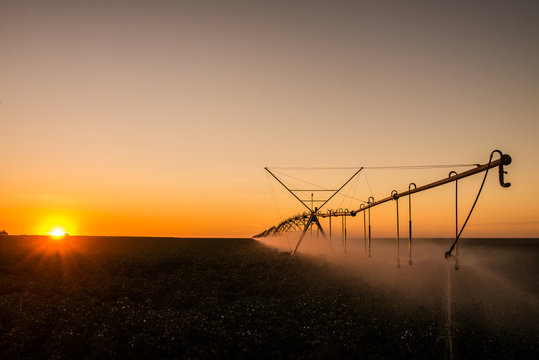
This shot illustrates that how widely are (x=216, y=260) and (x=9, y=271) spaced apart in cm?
2181

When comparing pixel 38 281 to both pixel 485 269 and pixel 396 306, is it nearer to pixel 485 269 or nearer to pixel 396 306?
pixel 396 306

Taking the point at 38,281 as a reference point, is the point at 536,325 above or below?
below

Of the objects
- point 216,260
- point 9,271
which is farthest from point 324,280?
point 9,271

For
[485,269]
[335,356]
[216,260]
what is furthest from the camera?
[485,269]

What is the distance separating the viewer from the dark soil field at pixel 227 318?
20.0 m

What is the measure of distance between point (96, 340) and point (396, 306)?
20.9 m

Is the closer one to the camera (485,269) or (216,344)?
(216,344)

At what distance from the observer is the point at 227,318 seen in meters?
24.5

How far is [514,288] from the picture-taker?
3862 cm

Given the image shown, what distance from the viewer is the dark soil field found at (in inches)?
787

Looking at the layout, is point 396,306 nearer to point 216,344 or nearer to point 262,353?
point 262,353

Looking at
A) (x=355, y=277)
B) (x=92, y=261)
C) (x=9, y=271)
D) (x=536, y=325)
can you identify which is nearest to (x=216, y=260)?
(x=92, y=261)

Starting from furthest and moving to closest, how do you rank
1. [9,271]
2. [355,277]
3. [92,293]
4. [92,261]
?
[92,261] → [355,277] → [9,271] → [92,293]

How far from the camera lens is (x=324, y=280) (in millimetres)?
35844
